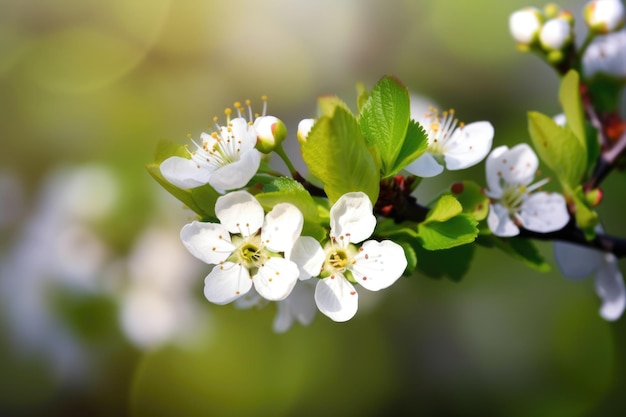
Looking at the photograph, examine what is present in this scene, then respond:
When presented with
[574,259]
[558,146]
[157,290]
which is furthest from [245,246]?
[157,290]

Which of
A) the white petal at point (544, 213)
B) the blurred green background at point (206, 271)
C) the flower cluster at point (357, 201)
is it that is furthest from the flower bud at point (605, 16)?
the blurred green background at point (206, 271)

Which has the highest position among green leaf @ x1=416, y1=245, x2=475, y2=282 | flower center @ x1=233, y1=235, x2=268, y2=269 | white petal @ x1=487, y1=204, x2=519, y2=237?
flower center @ x1=233, y1=235, x2=268, y2=269

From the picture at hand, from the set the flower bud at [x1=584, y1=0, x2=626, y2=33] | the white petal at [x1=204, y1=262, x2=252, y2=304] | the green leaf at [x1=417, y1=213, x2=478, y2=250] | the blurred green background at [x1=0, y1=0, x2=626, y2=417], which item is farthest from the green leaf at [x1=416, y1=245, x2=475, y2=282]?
the blurred green background at [x1=0, y1=0, x2=626, y2=417]

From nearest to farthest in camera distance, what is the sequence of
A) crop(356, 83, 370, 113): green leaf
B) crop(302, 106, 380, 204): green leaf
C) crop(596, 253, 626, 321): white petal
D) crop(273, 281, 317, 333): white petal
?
crop(302, 106, 380, 204): green leaf, crop(356, 83, 370, 113): green leaf, crop(273, 281, 317, 333): white petal, crop(596, 253, 626, 321): white petal

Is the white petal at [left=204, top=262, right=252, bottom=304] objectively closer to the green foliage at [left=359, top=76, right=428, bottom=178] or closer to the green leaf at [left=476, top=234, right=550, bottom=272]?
the green foliage at [left=359, top=76, right=428, bottom=178]

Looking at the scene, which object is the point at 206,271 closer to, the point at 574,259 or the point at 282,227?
the point at 574,259
